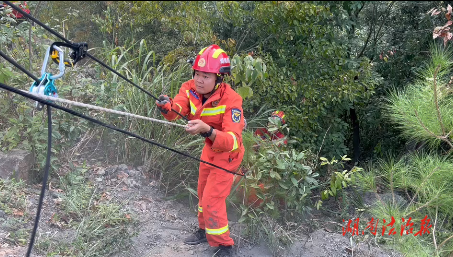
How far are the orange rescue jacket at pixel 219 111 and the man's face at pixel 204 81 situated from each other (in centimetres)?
6

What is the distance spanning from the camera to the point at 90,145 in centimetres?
471

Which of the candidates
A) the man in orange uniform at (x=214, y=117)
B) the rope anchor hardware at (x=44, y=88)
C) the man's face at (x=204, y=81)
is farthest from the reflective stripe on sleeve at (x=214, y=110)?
the rope anchor hardware at (x=44, y=88)

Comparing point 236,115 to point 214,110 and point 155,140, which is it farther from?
point 155,140

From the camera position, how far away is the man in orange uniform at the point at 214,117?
10.3 ft

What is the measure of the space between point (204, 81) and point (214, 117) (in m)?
0.25

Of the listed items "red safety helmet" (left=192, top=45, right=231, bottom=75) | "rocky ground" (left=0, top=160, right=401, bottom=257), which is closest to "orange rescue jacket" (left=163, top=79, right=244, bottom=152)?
"red safety helmet" (left=192, top=45, right=231, bottom=75)

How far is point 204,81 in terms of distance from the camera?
10.4ft

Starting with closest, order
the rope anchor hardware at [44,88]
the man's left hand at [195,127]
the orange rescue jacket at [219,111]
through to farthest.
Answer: the rope anchor hardware at [44,88]
the man's left hand at [195,127]
the orange rescue jacket at [219,111]

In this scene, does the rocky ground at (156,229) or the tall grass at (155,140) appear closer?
the rocky ground at (156,229)

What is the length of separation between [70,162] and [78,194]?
1.61ft

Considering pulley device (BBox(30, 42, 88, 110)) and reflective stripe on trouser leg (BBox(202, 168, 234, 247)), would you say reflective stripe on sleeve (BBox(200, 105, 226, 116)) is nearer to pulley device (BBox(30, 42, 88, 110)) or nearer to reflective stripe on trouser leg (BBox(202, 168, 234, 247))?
reflective stripe on trouser leg (BBox(202, 168, 234, 247))

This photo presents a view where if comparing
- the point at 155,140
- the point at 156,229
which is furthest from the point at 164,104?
the point at 155,140

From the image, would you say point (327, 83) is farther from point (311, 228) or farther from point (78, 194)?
point (78, 194)

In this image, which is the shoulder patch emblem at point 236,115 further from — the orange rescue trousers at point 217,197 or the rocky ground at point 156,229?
the rocky ground at point 156,229
